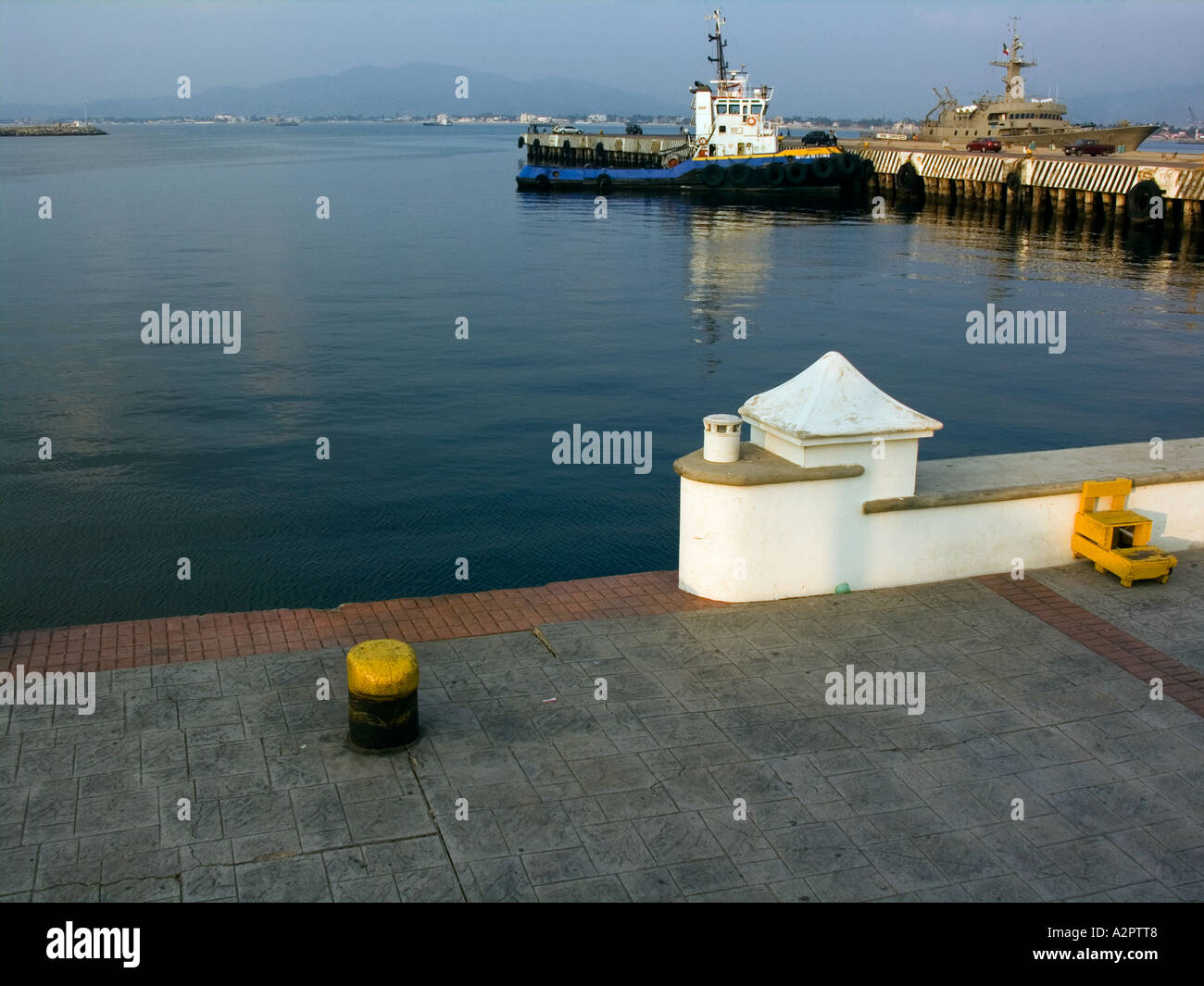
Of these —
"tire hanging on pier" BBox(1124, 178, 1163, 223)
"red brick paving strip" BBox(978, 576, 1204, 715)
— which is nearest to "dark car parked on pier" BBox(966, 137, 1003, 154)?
"tire hanging on pier" BBox(1124, 178, 1163, 223)

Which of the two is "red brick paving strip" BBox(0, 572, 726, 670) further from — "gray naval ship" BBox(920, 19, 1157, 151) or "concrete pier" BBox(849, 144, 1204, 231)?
"gray naval ship" BBox(920, 19, 1157, 151)

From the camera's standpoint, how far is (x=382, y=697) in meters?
6.46

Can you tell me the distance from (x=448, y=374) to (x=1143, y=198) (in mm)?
41038

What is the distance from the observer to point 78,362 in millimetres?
24953

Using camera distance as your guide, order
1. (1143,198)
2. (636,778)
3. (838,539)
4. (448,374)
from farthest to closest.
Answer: (1143,198) → (448,374) → (838,539) → (636,778)

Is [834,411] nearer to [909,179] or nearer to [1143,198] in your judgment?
[1143,198]

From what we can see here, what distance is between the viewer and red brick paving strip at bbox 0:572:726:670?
7750 millimetres

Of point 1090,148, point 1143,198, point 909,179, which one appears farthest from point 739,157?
point 1143,198

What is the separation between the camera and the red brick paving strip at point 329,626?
7750mm

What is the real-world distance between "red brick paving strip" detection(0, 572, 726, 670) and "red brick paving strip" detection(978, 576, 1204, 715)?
7.83 feet

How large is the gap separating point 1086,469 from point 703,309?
25951 millimetres
